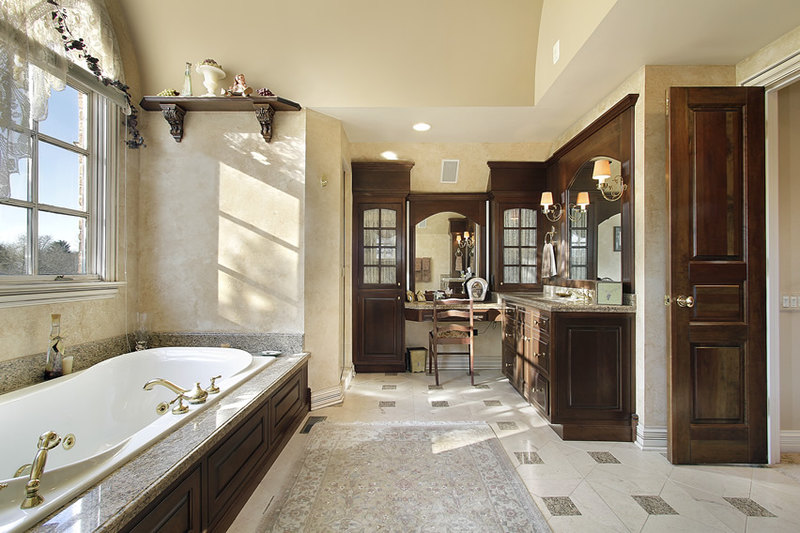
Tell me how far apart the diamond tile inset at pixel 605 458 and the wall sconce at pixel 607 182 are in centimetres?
178

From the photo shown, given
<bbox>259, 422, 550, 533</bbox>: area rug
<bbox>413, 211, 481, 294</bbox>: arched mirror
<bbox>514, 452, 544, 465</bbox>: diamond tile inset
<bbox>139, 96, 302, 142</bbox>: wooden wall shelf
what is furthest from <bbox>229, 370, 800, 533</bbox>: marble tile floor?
<bbox>139, 96, 302, 142</bbox>: wooden wall shelf

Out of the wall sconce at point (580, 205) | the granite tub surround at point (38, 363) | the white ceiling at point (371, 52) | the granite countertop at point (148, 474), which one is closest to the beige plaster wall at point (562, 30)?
the white ceiling at point (371, 52)

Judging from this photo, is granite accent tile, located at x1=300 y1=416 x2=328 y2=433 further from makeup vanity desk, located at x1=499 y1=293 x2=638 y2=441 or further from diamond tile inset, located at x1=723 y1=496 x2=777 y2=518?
diamond tile inset, located at x1=723 y1=496 x2=777 y2=518

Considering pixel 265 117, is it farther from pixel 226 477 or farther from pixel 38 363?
pixel 226 477

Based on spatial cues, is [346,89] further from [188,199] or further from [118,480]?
[118,480]

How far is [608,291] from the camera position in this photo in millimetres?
2695

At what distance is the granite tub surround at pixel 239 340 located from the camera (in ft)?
10.0

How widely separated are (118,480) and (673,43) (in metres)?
3.37

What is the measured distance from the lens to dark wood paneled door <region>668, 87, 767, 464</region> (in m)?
2.29

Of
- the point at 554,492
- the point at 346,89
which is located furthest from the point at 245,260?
the point at 554,492

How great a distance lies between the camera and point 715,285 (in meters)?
2.32

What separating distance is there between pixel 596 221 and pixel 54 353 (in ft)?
12.6

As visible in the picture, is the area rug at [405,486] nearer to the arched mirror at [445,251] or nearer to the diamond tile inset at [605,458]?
the diamond tile inset at [605,458]

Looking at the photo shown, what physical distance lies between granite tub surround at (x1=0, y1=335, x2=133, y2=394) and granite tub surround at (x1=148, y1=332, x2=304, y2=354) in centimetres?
36
